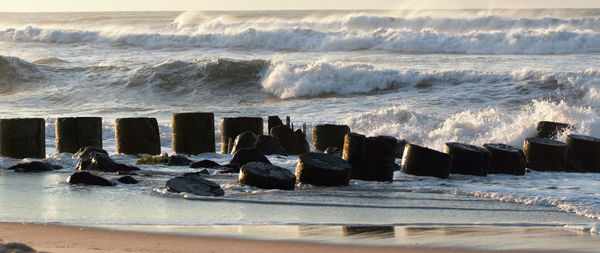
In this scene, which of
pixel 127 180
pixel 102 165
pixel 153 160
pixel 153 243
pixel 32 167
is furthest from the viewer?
pixel 153 160

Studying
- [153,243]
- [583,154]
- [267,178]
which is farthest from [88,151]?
[583,154]

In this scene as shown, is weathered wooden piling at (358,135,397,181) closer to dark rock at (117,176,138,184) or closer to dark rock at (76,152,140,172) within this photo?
dark rock at (117,176,138,184)

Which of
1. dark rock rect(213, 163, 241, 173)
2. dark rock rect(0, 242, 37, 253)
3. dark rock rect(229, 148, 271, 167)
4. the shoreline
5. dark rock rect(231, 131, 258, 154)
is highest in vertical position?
dark rock rect(231, 131, 258, 154)

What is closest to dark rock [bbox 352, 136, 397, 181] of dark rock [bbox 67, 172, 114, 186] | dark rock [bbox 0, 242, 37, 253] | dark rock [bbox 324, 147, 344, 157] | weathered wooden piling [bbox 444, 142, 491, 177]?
weathered wooden piling [bbox 444, 142, 491, 177]

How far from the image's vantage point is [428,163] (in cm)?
947

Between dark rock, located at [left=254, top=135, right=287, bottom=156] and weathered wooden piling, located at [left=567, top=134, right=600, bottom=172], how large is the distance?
346cm

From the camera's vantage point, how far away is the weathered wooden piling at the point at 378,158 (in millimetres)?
9156

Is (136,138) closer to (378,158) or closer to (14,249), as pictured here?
(378,158)

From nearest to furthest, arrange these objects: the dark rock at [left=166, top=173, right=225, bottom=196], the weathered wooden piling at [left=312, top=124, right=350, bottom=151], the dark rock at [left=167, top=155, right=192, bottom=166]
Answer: the dark rock at [left=166, top=173, right=225, bottom=196]
the dark rock at [left=167, top=155, right=192, bottom=166]
the weathered wooden piling at [left=312, top=124, right=350, bottom=151]

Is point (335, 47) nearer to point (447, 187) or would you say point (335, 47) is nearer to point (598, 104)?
point (598, 104)

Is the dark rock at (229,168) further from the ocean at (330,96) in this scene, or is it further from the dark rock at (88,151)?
the dark rock at (88,151)

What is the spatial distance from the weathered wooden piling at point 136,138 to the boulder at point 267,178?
3266mm

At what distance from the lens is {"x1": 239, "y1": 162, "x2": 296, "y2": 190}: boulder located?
28.2 ft

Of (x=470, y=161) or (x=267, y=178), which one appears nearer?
(x=267, y=178)
